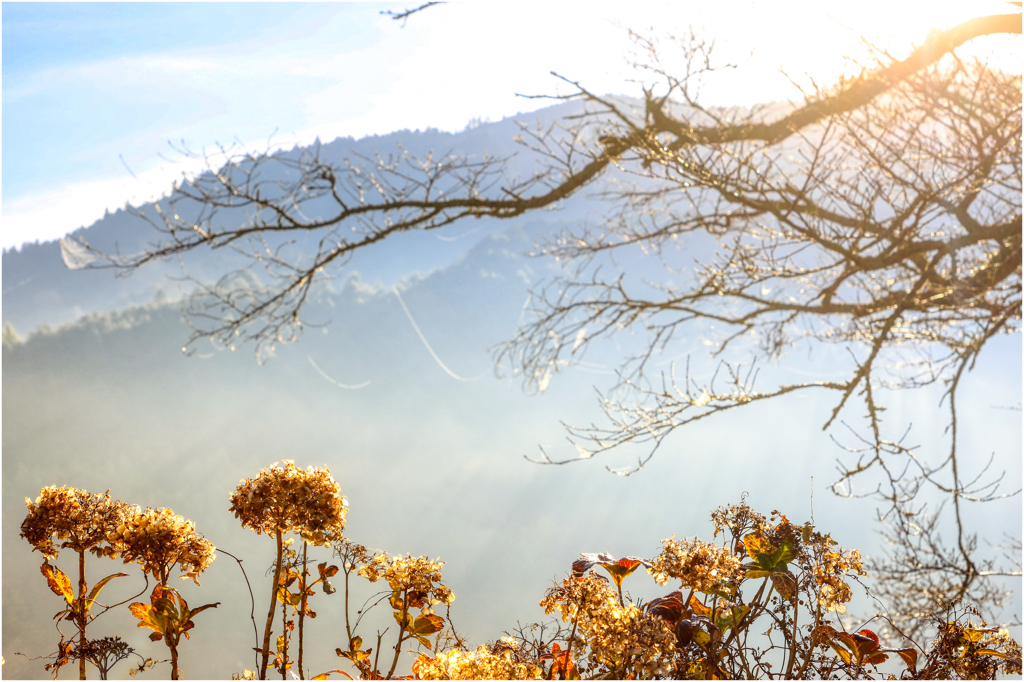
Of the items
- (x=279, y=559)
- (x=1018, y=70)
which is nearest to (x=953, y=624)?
(x=279, y=559)

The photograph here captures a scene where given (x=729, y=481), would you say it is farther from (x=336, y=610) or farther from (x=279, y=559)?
(x=279, y=559)

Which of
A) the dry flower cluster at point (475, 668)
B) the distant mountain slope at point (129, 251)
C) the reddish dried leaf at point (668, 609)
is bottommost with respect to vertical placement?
the dry flower cluster at point (475, 668)

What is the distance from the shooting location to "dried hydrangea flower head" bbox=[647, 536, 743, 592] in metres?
0.44

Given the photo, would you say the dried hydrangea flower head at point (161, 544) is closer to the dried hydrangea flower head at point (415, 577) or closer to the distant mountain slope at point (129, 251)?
the dried hydrangea flower head at point (415, 577)

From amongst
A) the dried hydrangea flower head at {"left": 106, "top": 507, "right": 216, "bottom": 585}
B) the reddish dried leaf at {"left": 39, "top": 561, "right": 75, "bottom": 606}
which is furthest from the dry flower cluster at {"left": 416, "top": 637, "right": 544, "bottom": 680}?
the reddish dried leaf at {"left": 39, "top": 561, "right": 75, "bottom": 606}

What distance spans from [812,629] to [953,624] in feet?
0.43

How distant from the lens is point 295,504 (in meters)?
0.44

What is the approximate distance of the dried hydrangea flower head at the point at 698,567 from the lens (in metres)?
0.44

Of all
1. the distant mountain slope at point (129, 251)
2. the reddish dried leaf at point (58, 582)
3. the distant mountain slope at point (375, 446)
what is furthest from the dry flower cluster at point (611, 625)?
the distant mountain slope at point (129, 251)

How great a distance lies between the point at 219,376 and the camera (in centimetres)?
491

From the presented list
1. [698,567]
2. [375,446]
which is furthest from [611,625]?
[375,446]

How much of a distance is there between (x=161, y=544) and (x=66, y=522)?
12cm

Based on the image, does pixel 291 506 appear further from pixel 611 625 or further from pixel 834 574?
pixel 834 574

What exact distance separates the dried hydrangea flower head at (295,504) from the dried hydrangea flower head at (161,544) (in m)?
0.04
